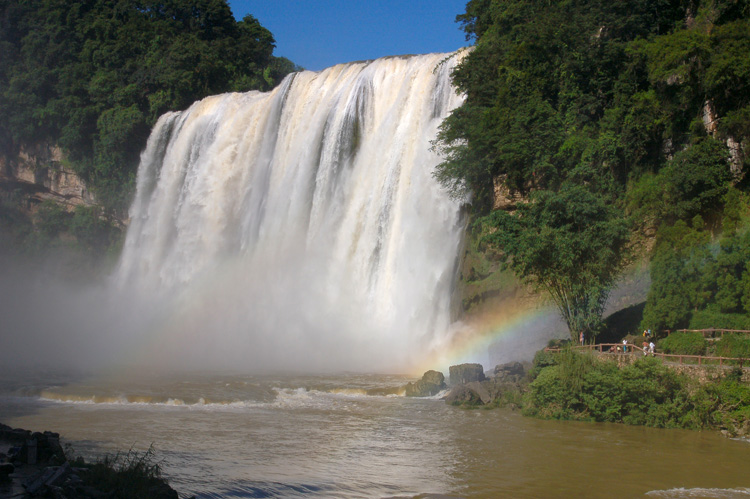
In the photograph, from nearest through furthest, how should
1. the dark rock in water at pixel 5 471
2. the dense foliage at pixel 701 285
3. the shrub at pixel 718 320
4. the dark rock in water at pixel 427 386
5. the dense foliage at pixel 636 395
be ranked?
the dark rock in water at pixel 5 471 → the dense foliage at pixel 636 395 → the shrub at pixel 718 320 → the dense foliage at pixel 701 285 → the dark rock in water at pixel 427 386

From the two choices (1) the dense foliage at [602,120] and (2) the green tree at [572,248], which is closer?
(2) the green tree at [572,248]

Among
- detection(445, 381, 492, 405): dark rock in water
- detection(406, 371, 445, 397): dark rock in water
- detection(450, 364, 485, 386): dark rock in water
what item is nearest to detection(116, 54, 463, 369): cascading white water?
detection(450, 364, 485, 386): dark rock in water

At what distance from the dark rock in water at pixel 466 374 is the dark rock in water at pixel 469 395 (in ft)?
3.20

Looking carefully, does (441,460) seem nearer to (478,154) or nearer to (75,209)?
(478,154)

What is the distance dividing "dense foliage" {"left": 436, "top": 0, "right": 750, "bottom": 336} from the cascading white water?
7.83ft

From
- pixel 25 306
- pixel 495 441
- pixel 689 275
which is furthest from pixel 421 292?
pixel 25 306

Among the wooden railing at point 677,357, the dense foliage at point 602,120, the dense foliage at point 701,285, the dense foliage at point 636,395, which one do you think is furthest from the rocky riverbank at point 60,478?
the dense foliage at point 701,285

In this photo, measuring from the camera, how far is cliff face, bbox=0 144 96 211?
48.5 meters

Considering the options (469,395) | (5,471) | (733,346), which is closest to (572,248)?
(733,346)

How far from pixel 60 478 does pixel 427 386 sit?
38.3ft

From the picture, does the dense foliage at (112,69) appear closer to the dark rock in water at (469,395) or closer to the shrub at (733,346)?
the dark rock in water at (469,395)

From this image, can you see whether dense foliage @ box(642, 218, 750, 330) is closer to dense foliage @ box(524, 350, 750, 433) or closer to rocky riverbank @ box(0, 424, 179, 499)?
dense foliage @ box(524, 350, 750, 433)

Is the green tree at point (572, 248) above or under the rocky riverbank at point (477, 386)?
above

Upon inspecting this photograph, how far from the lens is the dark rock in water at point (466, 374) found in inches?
750
